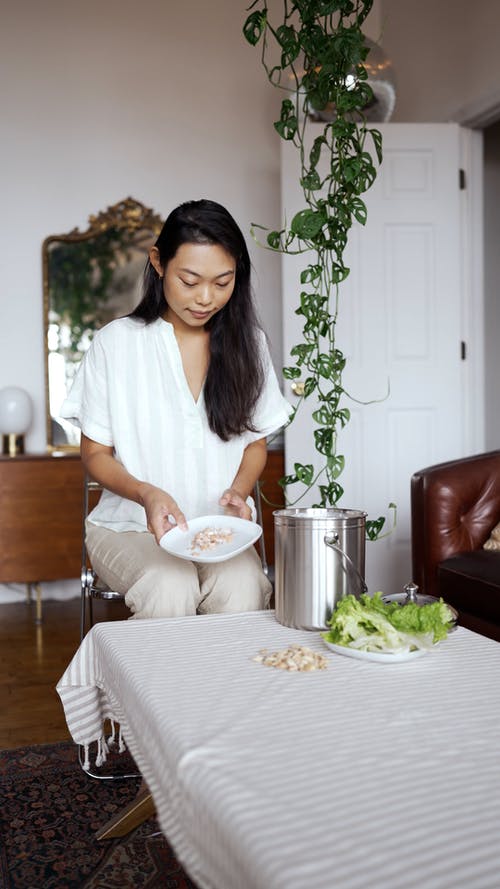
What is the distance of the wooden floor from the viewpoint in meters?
2.52

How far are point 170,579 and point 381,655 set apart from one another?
0.58 m

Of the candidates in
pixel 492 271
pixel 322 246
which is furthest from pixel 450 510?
pixel 492 271

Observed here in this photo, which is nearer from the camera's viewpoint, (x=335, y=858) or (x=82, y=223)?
(x=335, y=858)

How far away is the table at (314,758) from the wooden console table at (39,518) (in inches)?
108

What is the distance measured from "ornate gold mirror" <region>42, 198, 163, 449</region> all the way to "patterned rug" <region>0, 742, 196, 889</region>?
2.48 m

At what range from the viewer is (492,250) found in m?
5.20

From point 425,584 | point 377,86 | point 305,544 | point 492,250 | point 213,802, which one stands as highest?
point 377,86

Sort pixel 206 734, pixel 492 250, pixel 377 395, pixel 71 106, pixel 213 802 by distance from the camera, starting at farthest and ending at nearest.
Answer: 1. pixel 492 250
2. pixel 71 106
3. pixel 377 395
4. pixel 206 734
5. pixel 213 802

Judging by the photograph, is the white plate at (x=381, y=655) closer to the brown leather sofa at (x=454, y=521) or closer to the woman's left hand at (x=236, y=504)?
the woman's left hand at (x=236, y=504)

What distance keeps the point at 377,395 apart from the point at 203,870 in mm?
3182

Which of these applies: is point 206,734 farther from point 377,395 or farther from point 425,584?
point 377,395

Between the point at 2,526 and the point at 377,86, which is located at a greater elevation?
the point at 377,86

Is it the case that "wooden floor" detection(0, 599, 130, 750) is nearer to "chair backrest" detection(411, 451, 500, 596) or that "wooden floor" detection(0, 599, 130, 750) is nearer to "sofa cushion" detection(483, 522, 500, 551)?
"chair backrest" detection(411, 451, 500, 596)

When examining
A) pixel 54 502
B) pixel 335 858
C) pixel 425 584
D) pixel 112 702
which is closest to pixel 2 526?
pixel 54 502
